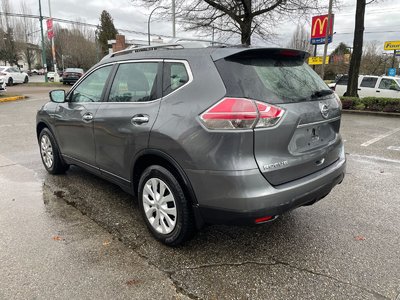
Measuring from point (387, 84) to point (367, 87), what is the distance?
0.90 metres

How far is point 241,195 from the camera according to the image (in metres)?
2.32

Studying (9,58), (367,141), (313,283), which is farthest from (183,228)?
(9,58)

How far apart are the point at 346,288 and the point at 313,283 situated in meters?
0.23

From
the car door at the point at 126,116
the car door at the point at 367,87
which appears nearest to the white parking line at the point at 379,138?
the car door at the point at 126,116

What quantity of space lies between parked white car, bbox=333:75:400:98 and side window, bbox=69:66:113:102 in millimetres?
14849

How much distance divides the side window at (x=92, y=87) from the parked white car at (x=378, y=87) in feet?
48.7

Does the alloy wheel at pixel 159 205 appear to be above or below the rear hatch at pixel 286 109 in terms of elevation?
below

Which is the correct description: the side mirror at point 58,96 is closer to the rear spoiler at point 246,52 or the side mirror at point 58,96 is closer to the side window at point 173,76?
the side window at point 173,76

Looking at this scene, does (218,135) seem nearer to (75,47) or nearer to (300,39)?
(300,39)

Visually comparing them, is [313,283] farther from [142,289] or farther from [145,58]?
[145,58]

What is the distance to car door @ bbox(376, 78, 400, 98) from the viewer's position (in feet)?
48.6

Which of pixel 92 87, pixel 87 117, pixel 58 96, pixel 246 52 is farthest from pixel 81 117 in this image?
pixel 246 52

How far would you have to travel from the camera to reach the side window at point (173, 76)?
2.71 metres

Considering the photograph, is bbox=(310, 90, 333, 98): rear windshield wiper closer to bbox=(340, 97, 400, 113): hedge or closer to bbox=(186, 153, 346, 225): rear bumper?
bbox=(186, 153, 346, 225): rear bumper
